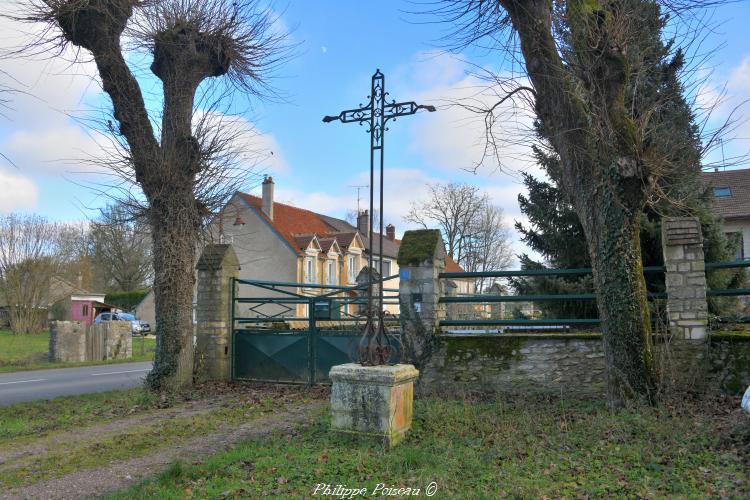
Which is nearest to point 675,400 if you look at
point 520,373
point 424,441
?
point 520,373

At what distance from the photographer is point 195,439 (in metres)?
6.61

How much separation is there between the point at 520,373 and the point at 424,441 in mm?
3053

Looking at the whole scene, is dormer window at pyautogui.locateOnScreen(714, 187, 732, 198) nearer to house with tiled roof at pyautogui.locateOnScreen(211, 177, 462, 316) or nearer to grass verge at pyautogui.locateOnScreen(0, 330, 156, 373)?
house with tiled roof at pyautogui.locateOnScreen(211, 177, 462, 316)

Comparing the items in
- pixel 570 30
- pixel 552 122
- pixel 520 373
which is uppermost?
pixel 570 30

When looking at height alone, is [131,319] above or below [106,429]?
above

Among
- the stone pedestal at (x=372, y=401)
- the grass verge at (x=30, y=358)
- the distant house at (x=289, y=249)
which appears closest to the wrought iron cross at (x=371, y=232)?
the stone pedestal at (x=372, y=401)

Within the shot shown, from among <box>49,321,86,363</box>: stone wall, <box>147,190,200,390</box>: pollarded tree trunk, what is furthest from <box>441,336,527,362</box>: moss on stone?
<box>49,321,86,363</box>: stone wall

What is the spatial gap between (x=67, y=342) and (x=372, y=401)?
16.4 metres

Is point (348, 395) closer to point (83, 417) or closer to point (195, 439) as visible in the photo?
point (195, 439)

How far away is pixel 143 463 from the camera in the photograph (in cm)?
568

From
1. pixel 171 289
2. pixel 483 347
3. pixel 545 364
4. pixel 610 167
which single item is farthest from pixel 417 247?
pixel 171 289

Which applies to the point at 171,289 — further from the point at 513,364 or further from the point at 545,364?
the point at 545,364

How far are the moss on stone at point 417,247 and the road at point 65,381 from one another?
5.75 meters

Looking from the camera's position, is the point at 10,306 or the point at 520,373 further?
the point at 10,306
